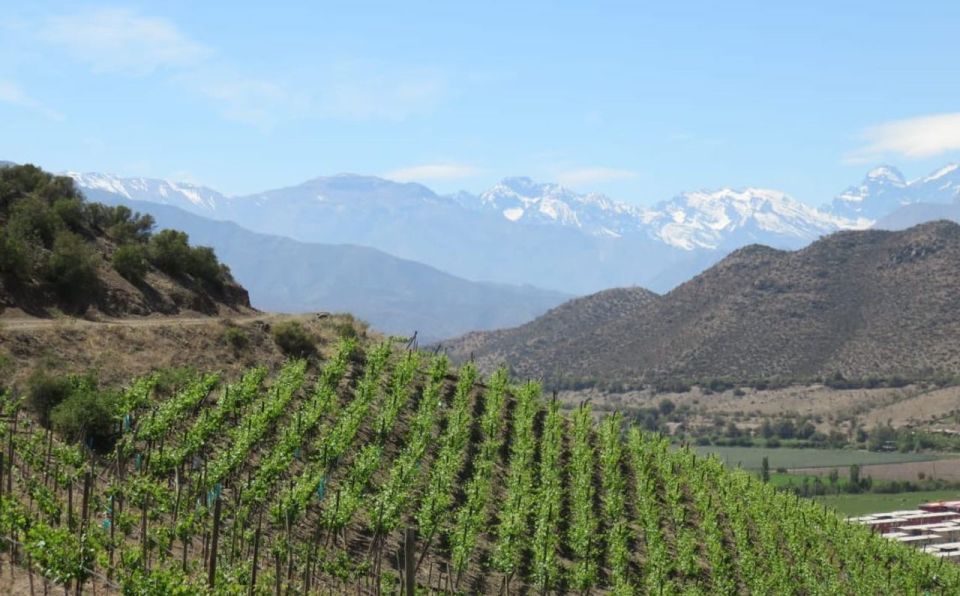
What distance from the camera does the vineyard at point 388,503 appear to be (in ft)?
76.0

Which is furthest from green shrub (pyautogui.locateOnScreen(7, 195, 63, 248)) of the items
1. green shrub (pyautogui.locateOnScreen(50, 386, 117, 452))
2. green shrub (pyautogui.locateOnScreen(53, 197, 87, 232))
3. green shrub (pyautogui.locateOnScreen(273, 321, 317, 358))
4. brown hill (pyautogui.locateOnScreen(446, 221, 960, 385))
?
brown hill (pyautogui.locateOnScreen(446, 221, 960, 385))

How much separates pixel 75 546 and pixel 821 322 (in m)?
173

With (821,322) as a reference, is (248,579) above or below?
below

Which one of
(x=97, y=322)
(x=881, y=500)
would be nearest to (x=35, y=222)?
(x=97, y=322)

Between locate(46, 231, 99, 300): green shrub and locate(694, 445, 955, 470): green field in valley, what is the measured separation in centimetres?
10697

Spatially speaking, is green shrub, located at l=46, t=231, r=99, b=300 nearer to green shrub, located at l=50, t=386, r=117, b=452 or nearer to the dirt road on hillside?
the dirt road on hillside

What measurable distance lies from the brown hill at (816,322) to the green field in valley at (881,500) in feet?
133

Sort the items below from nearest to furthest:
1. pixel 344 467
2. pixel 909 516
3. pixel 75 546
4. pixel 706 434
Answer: pixel 75 546
pixel 344 467
pixel 909 516
pixel 706 434

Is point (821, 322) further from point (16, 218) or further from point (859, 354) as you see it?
point (16, 218)

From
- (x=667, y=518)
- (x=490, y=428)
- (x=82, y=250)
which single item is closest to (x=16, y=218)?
(x=82, y=250)

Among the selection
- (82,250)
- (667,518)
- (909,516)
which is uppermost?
(82,250)

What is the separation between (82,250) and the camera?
44000mm

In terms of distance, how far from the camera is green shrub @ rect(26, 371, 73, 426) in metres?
30.5

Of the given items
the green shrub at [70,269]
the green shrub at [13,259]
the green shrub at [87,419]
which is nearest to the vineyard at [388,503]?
the green shrub at [87,419]
